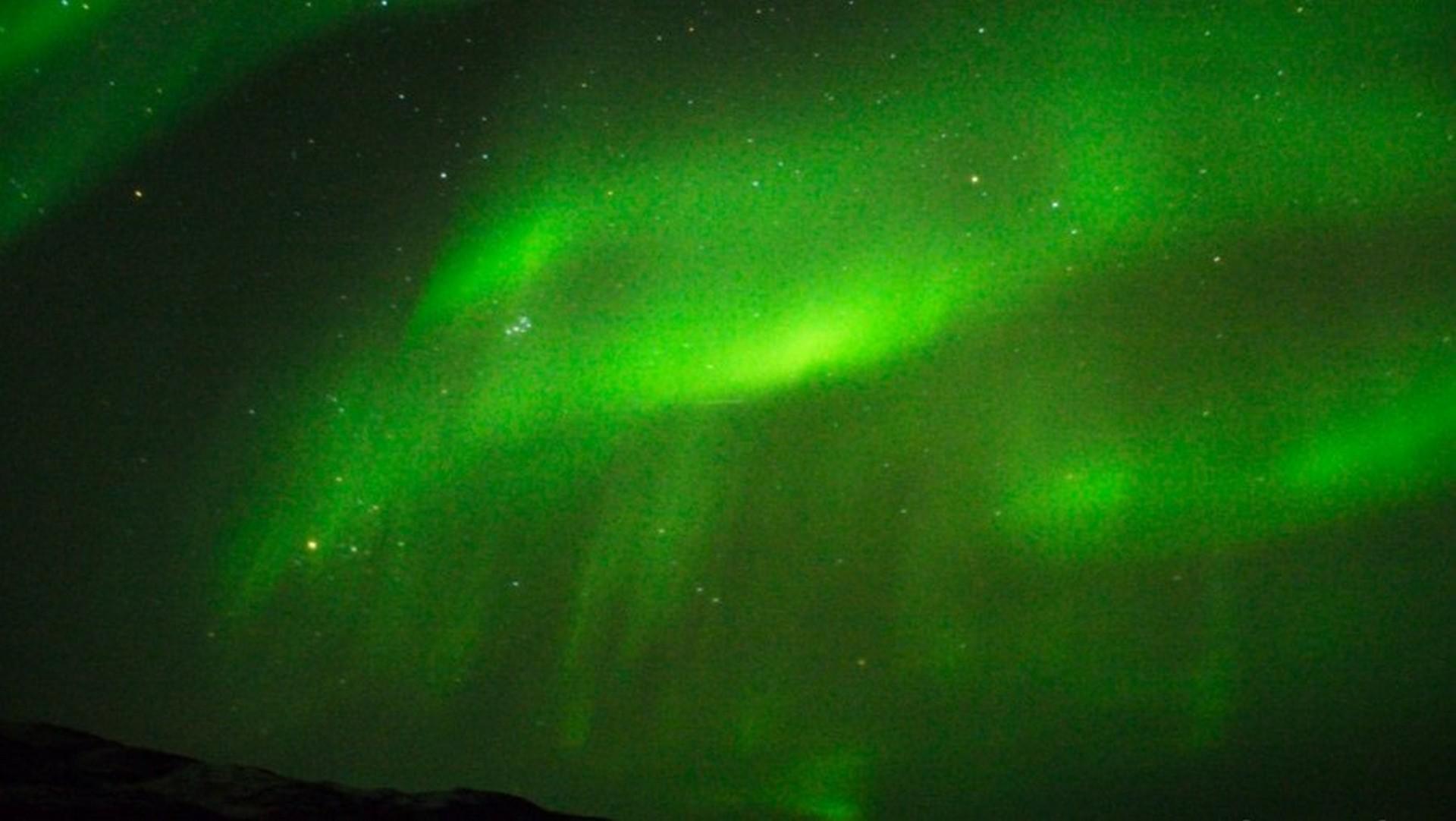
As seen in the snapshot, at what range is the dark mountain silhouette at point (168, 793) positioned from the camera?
5.24 ft

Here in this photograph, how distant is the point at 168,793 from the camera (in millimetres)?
1740

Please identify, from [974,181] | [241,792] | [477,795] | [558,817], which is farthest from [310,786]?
[974,181]

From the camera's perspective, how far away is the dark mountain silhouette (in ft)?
5.24

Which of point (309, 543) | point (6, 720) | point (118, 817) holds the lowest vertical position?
point (118, 817)

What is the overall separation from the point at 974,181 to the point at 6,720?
92.8 inches

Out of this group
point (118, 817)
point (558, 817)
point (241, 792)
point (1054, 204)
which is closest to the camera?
point (118, 817)

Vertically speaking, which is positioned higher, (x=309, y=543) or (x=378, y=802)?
(x=309, y=543)

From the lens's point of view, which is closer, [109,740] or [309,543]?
[109,740]

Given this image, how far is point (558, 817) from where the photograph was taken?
196 cm

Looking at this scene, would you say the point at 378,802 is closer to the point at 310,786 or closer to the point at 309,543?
the point at 310,786

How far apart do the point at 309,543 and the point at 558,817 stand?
0.83 metres

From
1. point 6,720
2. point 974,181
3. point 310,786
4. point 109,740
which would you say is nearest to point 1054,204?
point 974,181

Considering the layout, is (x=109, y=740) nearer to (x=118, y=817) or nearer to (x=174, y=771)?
(x=174, y=771)

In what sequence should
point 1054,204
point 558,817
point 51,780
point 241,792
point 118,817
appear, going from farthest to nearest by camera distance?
1. point 1054,204
2. point 558,817
3. point 241,792
4. point 51,780
5. point 118,817
